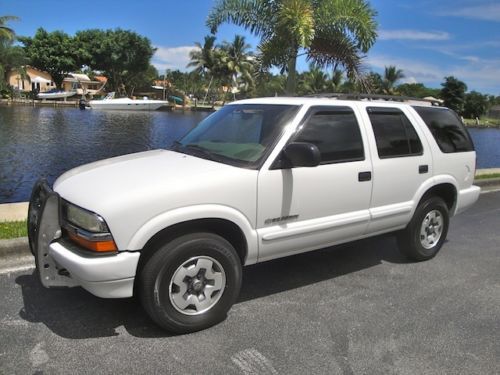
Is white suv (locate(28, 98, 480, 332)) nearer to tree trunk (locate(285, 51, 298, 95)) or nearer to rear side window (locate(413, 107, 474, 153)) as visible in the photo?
rear side window (locate(413, 107, 474, 153))

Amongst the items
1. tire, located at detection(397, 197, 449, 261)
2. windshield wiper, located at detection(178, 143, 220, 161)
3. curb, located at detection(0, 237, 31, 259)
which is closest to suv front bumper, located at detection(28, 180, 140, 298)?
windshield wiper, located at detection(178, 143, 220, 161)

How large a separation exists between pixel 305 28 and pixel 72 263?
7.75 metres

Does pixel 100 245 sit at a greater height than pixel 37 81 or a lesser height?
lesser

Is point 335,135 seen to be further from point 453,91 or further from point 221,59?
point 453,91

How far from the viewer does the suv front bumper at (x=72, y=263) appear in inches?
127

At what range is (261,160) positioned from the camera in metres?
3.91

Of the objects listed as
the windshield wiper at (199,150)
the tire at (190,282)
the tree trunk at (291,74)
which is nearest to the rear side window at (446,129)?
the windshield wiper at (199,150)

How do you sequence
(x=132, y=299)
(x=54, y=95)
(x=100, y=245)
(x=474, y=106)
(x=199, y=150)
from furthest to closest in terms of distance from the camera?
(x=474, y=106) → (x=54, y=95) → (x=199, y=150) → (x=132, y=299) → (x=100, y=245)

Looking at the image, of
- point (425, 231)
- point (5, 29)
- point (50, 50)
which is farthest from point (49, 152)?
point (50, 50)

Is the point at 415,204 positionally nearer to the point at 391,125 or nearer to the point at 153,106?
the point at 391,125

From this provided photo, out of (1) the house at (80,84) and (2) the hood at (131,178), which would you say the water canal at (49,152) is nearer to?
(2) the hood at (131,178)

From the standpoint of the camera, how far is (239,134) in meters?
4.37

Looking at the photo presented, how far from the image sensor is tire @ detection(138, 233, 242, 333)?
342 cm

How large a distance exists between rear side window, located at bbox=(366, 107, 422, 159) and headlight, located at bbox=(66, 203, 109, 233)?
2.73 metres
